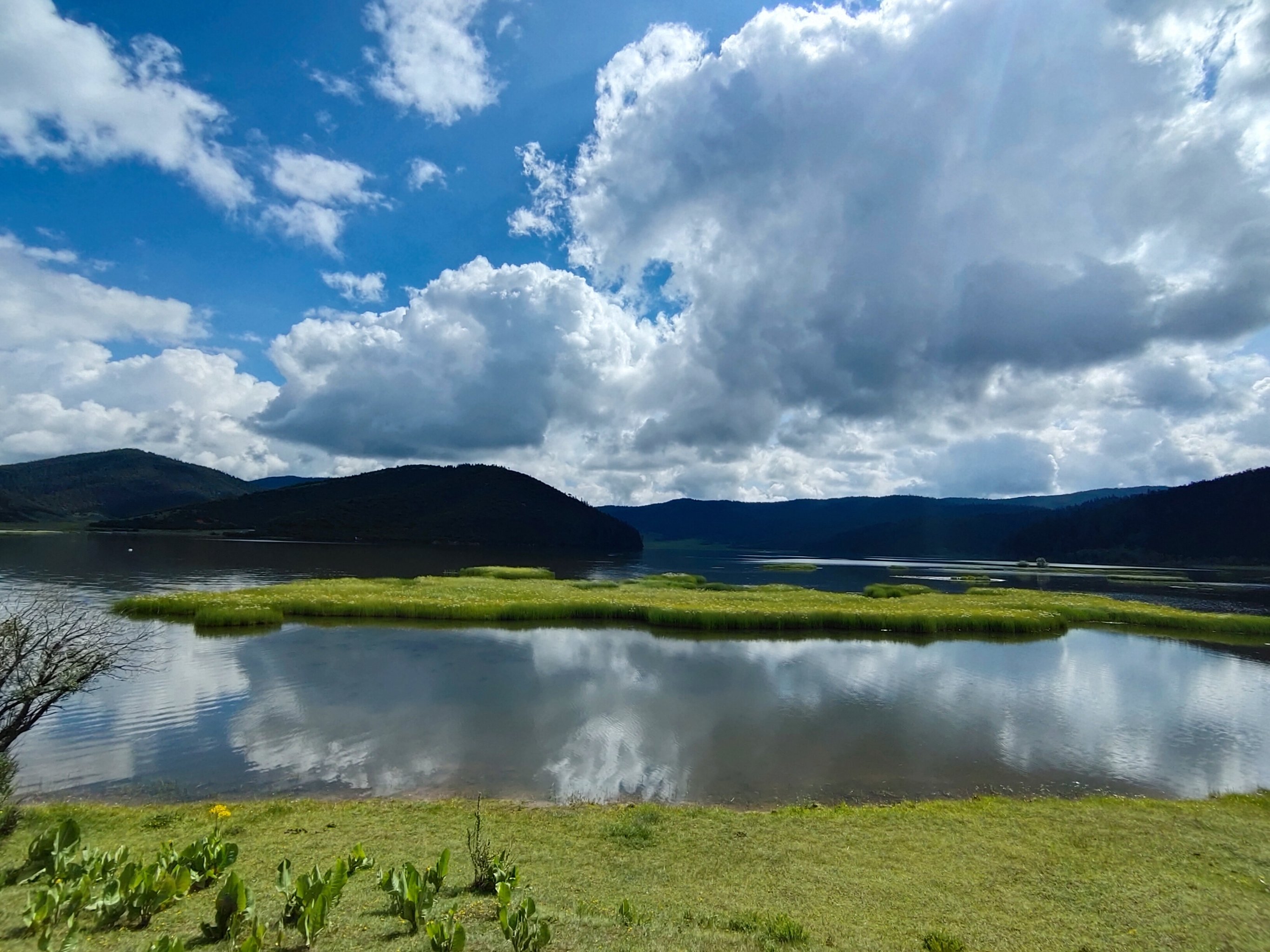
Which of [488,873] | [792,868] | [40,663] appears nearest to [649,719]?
[792,868]

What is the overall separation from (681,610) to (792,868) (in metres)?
39.2

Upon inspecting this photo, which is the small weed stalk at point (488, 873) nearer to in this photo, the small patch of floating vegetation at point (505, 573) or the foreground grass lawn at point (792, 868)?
the foreground grass lawn at point (792, 868)

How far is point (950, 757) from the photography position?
2245 centimetres

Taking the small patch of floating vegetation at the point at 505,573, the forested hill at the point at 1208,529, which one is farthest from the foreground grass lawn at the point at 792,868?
the forested hill at the point at 1208,529

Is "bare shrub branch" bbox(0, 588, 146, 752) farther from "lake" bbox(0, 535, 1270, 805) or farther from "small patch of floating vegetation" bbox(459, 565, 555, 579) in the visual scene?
"small patch of floating vegetation" bbox(459, 565, 555, 579)

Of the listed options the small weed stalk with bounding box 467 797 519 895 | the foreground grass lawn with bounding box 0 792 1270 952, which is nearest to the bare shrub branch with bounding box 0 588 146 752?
the foreground grass lawn with bounding box 0 792 1270 952

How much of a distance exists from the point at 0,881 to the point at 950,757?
82.4ft

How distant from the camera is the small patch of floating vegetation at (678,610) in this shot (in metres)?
48.2

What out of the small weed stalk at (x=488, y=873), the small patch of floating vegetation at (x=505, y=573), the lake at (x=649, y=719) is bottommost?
the lake at (x=649, y=719)

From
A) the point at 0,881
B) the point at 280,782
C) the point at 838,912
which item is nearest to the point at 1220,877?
the point at 838,912

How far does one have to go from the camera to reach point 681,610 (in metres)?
51.5

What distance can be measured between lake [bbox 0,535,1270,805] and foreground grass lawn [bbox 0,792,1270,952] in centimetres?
281

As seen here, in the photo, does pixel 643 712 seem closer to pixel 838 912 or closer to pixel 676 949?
pixel 838 912

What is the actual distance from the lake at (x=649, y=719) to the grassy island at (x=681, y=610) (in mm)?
3724
